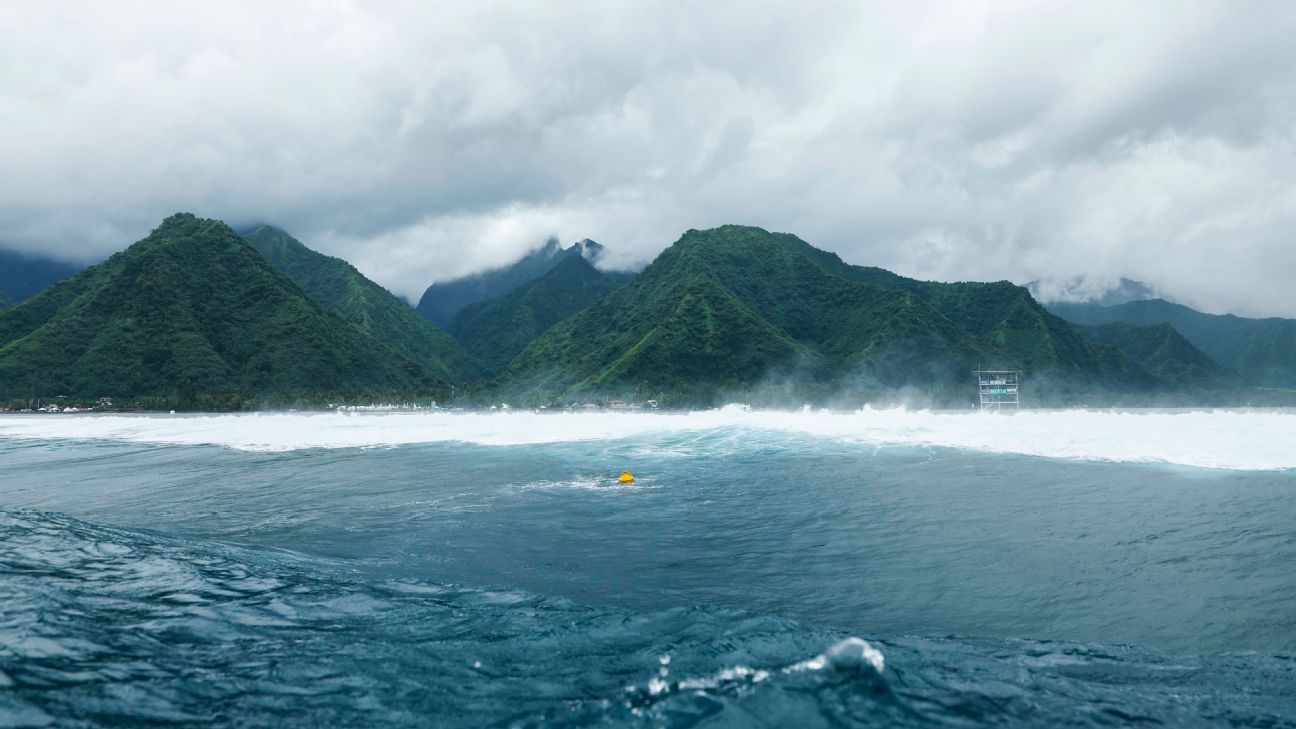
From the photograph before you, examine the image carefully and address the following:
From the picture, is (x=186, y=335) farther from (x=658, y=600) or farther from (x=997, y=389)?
(x=997, y=389)

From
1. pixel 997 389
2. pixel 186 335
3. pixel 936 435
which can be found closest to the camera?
pixel 936 435

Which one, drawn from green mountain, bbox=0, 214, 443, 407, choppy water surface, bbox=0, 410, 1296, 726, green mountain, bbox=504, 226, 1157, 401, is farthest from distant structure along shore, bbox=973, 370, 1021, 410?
green mountain, bbox=0, 214, 443, 407

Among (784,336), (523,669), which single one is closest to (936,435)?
(523,669)

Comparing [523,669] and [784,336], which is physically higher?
[784,336]

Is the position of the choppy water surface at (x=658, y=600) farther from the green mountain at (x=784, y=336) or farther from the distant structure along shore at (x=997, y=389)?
the green mountain at (x=784, y=336)

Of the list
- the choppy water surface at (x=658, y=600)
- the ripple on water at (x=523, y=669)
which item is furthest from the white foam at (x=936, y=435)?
the ripple on water at (x=523, y=669)
